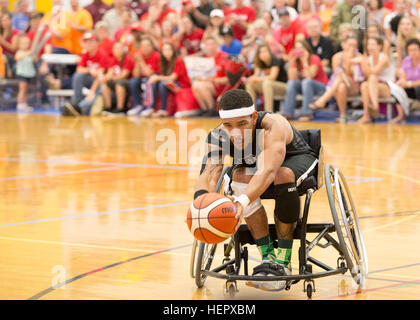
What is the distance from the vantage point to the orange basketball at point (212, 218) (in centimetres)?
473

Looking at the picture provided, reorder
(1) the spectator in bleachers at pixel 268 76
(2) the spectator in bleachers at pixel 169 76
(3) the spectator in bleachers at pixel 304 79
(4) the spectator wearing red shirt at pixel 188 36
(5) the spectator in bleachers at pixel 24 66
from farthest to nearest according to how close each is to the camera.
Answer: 1. (5) the spectator in bleachers at pixel 24 66
2. (4) the spectator wearing red shirt at pixel 188 36
3. (2) the spectator in bleachers at pixel 169 76
4. (1) the spectator in bleachers at pixel 268 76
5. (3) the spectator in bleachers at pixel 304 79

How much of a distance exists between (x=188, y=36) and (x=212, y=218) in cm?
1494

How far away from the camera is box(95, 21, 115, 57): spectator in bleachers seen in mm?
20047

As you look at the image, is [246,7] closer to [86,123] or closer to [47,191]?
[86,123]

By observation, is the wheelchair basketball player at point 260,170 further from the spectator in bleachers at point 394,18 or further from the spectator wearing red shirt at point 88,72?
the spectator wearing red shirt at point 88,72

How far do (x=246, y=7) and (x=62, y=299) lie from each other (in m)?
14.4

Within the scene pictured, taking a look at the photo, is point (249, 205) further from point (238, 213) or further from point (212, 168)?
point (238, 213)

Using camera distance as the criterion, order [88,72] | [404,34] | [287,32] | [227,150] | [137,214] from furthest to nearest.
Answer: [88,72] < [287,32] < [404,34] < [137,214] < [227,150]

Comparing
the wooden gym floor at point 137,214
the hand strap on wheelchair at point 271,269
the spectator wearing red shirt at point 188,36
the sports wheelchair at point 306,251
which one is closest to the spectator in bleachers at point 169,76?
the spectator wearing red shirt at point 188,36

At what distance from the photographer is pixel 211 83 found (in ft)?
60.5

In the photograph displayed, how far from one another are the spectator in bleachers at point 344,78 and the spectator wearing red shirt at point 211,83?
2.30m

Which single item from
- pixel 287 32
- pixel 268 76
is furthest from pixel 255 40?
pixel 268 76

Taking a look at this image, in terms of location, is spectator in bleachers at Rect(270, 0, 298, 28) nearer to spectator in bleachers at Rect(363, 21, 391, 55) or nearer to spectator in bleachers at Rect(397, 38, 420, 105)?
spectator in bleachers at Rect(363, 21, 391, 55)

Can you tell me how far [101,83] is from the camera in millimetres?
19844
